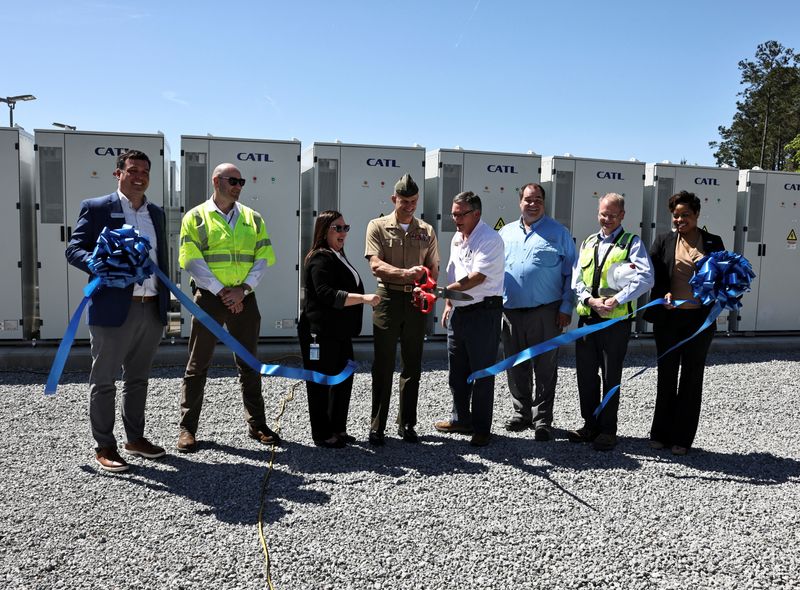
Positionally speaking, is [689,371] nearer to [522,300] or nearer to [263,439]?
[522,300]

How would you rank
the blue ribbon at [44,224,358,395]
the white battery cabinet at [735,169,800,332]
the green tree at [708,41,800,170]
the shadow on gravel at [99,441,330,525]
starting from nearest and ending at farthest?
the shadow on gravel at [99,441,330,525] < the blue ribbon at [44,224,358,395] < the white battery cabinet at [735,169,800,332] < the green tree at [708,41,800,170]

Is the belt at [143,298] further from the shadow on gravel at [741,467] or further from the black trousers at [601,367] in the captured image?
the shadow on gravel at [741,467]

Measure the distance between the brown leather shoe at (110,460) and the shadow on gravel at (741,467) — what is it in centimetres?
355

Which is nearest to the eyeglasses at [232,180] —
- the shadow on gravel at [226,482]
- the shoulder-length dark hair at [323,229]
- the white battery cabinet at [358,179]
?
the shoulder-length dark hair at [323,229]

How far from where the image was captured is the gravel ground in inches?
108

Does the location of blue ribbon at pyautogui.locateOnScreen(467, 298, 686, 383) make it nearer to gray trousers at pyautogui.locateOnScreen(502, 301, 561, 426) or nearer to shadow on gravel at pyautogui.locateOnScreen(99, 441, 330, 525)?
→ gray trousers at pyautogui.locateOnScreen(502, 301, 561, 426)

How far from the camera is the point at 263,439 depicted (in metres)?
4.56

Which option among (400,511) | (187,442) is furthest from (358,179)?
(400,511)

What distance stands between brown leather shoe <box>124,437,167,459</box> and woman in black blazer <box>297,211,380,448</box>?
3.46 feet

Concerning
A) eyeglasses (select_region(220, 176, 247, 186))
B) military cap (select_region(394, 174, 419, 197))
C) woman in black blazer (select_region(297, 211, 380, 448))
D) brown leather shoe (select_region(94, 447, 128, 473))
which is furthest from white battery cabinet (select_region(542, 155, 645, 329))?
brown leather shoe (select_region(94, 447, 128, 473))

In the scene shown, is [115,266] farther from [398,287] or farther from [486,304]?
[486,304]

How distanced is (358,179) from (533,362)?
3.64 meters

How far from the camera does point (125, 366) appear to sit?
4.04 metres

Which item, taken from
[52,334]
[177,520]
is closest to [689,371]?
[177,520]
